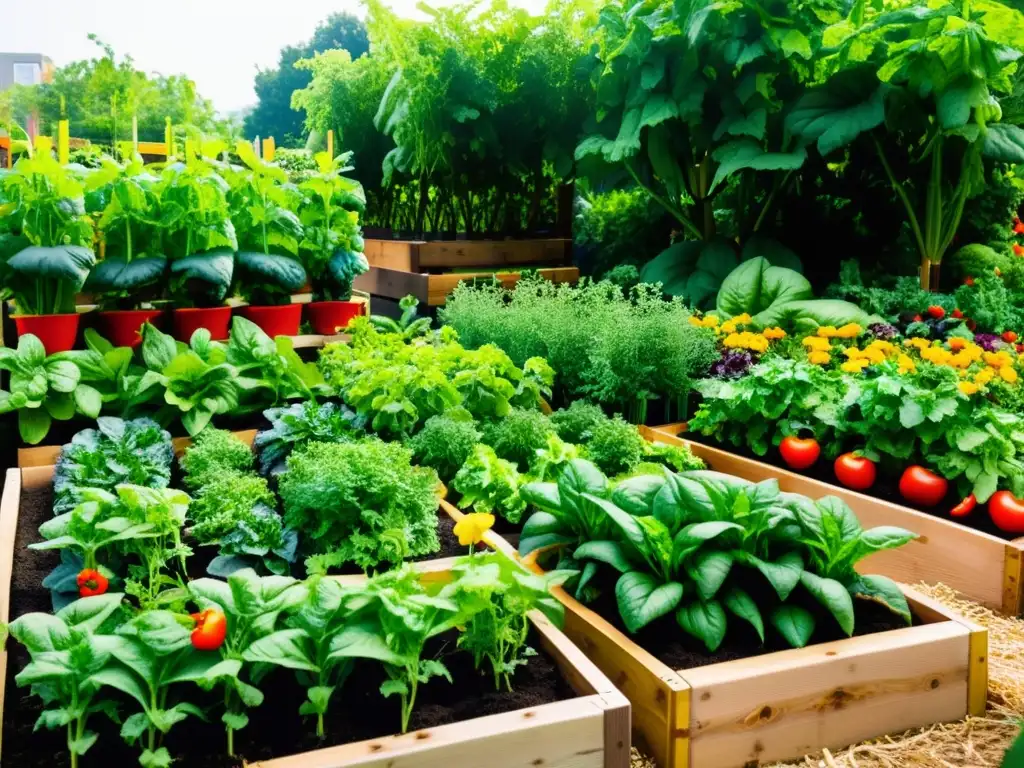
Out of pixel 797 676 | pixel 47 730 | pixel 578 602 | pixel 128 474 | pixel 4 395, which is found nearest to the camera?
pixel 47 730

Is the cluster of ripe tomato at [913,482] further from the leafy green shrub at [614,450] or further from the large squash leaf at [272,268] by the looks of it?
the large squash leaf at [272,268]

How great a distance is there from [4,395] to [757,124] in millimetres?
3809

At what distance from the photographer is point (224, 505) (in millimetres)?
2275

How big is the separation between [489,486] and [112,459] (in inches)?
42.6

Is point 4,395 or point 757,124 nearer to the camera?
point 4,395

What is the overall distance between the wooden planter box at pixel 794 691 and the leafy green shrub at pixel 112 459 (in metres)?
1.29

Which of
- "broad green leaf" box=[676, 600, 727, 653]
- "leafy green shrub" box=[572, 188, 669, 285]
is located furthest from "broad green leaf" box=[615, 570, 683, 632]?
"leafy green shrub" box=[572, 188, 669, 285]

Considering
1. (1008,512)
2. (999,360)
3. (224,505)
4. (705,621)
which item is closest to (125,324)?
(224,505)

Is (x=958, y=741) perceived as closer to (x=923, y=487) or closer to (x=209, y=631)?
(x=923, y=487)

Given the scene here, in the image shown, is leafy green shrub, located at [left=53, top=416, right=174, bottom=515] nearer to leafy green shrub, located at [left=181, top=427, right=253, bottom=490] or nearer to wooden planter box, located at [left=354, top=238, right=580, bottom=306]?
leafy green shrub, located at [left=181, top=427, right=253, bottom=490]

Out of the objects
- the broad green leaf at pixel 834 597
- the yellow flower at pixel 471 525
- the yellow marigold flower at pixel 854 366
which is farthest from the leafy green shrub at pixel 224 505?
the yellow marigold flower at pixel 854 366

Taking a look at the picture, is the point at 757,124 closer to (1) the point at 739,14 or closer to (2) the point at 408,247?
(1) the point at 739,14

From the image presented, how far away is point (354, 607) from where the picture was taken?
1593mm

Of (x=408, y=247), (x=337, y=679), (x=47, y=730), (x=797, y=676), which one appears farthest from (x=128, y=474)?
(x=408, y=247)
